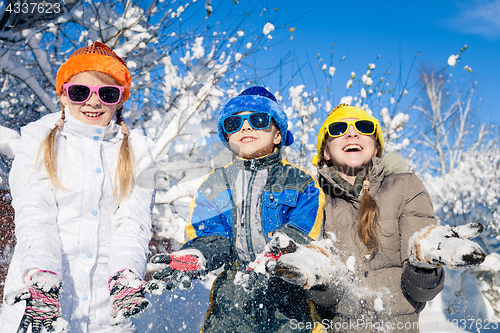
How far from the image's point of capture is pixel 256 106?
2.03 metres

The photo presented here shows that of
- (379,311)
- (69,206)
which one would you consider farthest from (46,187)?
(379,311)

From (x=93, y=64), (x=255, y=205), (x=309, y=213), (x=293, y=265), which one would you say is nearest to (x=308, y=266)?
(x=293, y=265)

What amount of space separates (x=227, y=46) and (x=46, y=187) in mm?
3393

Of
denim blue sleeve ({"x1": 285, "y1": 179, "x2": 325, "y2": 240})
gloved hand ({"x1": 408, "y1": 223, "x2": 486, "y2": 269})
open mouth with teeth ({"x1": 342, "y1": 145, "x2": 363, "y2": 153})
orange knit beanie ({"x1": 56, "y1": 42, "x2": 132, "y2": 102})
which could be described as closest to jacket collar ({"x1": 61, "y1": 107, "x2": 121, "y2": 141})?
orange knit beanie ({"x1": 56, "y1": 42, "x2": 132, "y2": 102})

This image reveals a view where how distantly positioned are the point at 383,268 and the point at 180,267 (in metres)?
1.23

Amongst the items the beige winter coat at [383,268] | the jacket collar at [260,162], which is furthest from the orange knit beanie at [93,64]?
the beige winter coat at [383,268]

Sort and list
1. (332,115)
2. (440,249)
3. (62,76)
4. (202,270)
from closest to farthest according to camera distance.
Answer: (440,249)
(202,270)
(62,76)
(332,115)

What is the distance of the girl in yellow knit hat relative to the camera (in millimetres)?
1755

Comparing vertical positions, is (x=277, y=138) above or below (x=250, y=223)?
above

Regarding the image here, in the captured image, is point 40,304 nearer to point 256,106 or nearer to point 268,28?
point 256,106

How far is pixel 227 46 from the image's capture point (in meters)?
4.36

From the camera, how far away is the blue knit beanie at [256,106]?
2.04m

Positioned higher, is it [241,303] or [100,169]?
[100,169]

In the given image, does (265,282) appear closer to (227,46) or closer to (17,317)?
(17,317)
